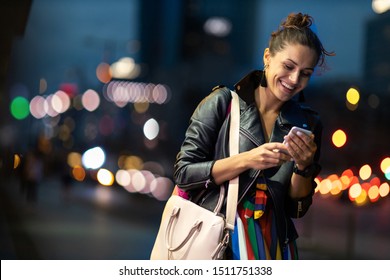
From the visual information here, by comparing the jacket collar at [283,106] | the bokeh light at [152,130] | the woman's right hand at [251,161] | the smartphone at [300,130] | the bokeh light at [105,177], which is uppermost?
the jacket collar at [283,106]

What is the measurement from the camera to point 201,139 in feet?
9.18

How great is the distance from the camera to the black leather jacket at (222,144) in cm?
277

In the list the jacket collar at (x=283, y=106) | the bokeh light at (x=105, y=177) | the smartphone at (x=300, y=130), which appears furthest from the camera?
the bokeh light at (x=105, y=177)

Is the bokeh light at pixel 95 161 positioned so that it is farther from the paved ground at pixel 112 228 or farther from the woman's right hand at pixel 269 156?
the woman's right hand at pixel 269 156

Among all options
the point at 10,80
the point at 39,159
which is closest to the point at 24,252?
the point at 10,80

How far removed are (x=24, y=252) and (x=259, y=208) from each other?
147 inches

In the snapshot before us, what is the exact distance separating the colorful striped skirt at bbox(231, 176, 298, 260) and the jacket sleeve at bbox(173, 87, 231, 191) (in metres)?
0.19

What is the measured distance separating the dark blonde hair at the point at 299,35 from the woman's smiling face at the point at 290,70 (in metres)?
0.02

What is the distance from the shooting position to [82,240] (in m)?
8.84

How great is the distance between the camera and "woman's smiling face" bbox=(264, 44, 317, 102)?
9.10 ft

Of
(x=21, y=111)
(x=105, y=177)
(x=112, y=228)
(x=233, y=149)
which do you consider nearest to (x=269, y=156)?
(x=233, y=149)

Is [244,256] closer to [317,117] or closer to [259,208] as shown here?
[259,208]

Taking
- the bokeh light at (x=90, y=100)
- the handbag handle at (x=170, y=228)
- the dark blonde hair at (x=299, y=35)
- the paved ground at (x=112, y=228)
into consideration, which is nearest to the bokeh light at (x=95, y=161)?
the paved ground at (x=112, y=228)

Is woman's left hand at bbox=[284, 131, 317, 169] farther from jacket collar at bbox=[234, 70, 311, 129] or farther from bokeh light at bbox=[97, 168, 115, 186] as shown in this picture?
bokeh light at bbox=[97, 168, 115, 186]
